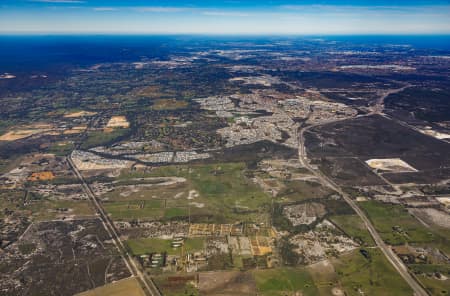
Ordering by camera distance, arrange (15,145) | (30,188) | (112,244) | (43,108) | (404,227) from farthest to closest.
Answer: (43,108) → (15,145) → (30,188) → (404,227) → (112,244)

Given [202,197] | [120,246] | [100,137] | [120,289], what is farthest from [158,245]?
[100,137]

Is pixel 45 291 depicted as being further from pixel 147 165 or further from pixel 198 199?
pixel 147 165

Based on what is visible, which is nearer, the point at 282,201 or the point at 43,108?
the point at 282,201

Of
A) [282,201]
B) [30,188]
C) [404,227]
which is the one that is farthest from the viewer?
[30,188]

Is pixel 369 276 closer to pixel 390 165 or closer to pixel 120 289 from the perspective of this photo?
pixel 120 289

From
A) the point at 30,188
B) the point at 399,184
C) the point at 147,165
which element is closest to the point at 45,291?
the point at 30,188

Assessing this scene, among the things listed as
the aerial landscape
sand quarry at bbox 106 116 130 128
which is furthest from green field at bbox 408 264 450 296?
sand quarry at bbox 106 116 130 128
